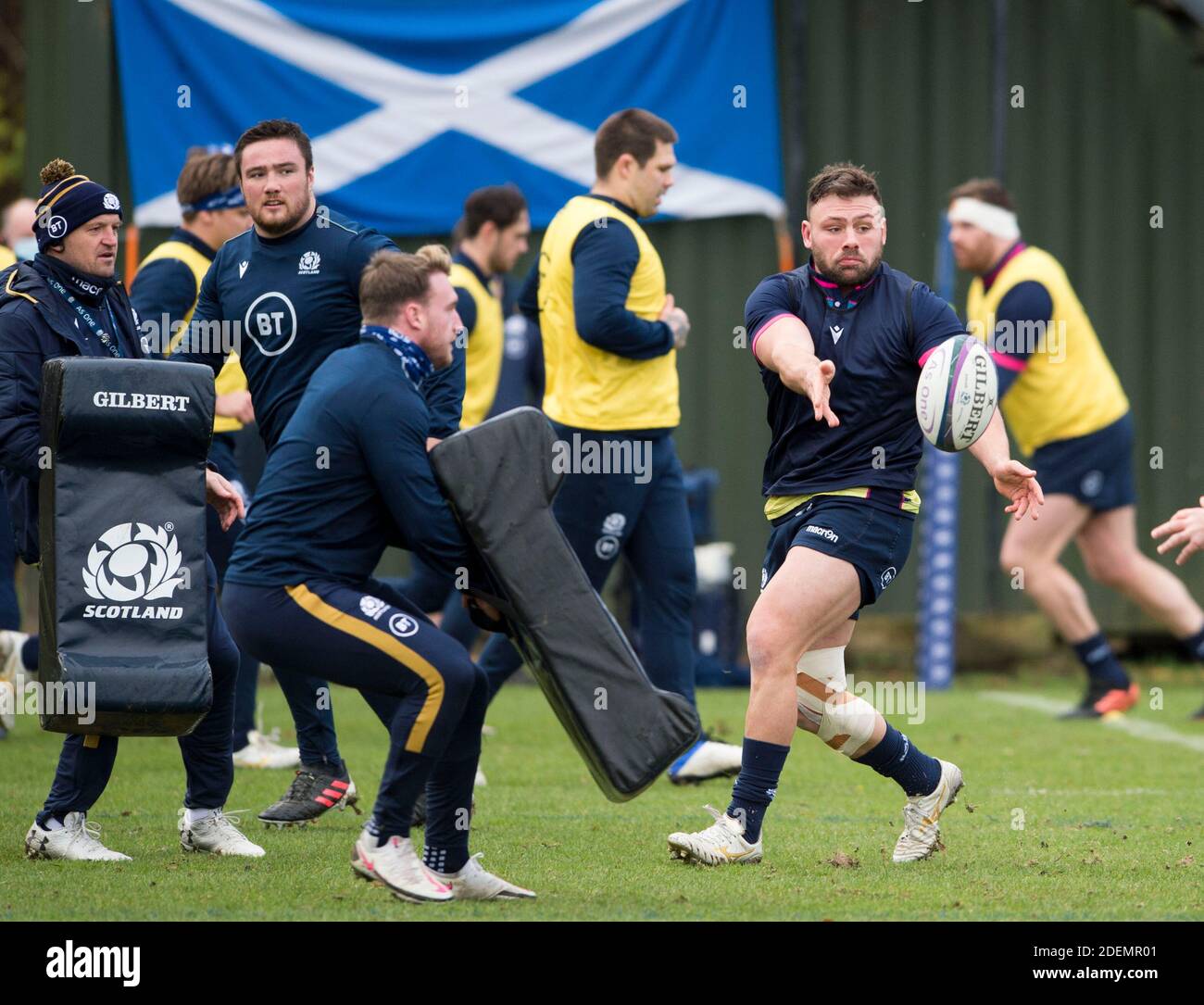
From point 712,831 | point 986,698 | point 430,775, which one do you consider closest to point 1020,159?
point 986,698

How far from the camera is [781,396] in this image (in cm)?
566

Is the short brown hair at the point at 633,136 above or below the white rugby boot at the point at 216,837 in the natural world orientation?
above

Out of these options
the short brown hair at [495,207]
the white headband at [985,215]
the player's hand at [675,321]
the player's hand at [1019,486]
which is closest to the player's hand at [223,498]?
the player's hand at [675,321]

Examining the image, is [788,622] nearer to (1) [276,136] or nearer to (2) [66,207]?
(1) [276,136]

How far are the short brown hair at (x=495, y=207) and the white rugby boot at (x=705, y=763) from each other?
8.75 ft

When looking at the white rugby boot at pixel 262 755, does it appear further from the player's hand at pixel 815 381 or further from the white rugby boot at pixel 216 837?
the player's hand at pixel 815 381

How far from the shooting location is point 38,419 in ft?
17.7

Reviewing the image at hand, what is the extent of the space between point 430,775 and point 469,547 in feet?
2.04

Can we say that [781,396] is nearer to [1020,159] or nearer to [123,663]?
[123,663]

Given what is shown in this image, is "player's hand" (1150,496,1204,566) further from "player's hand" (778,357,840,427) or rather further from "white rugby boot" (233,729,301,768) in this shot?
"white rugby boot" (233,729,301,768)

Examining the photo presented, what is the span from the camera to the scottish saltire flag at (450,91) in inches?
451

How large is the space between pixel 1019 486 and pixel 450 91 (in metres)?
7.10

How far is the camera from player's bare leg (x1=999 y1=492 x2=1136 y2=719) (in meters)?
9.48

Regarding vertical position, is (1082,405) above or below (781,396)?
below
